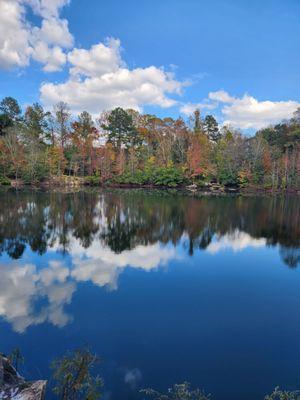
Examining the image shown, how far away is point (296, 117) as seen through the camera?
188ft

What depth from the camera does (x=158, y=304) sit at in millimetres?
7637

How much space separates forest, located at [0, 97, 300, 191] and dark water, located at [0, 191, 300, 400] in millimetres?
29290

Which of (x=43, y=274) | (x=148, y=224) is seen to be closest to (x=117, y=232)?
(x=148, y=224)

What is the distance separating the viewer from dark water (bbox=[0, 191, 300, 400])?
17.0ft

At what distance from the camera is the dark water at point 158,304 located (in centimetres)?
517

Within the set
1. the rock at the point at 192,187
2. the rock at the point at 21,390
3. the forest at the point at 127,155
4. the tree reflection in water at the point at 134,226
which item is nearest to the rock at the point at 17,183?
the forest at the point at 127,155

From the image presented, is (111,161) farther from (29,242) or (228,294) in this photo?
(228,294)

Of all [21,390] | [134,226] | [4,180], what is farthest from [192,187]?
[21,390]

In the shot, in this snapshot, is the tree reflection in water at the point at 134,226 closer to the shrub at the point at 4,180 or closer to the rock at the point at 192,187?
the shrub at the point at 4,180

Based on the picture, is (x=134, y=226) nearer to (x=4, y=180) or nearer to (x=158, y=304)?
(x=158, y=304)

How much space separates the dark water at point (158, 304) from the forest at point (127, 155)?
2929 cm

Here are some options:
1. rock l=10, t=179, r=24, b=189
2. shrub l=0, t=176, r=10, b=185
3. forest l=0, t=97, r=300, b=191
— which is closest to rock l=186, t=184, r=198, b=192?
forest l=0, t=97, r=300, b=191

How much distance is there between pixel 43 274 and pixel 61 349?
419 centimetres

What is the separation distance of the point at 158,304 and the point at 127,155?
148 feet
